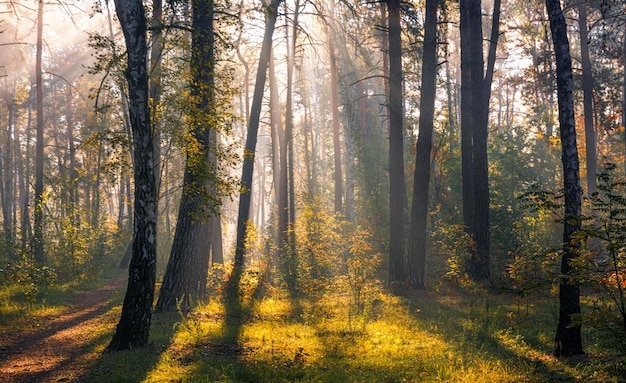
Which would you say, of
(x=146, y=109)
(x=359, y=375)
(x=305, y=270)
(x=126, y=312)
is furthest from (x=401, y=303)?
(x=146, y=109)

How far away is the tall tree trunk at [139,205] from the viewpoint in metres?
7.98

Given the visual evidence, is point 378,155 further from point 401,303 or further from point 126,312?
point 126,312

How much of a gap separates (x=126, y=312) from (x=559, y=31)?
8.53 meters

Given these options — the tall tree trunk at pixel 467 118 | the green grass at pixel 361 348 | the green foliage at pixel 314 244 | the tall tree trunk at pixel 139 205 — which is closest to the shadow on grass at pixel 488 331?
the green grass at pixel 361 348

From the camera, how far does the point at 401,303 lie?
12219 millimetres

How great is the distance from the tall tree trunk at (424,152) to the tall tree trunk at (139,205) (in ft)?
27.3

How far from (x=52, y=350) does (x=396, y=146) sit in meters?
10.4

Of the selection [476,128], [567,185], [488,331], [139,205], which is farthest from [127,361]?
[476,128]

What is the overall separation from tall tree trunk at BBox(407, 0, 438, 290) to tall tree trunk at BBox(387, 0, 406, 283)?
0.42 meters

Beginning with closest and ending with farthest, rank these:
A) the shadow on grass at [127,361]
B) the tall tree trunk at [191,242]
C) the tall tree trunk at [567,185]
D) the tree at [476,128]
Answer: the shadow on grass at [127,361], the tall tree trunk at [567,185], the tall tree trunk at [191,242], the tree at [476,128]

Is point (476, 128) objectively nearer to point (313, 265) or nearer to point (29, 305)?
point (313, 265)

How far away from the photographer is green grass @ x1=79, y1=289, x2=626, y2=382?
660 cm

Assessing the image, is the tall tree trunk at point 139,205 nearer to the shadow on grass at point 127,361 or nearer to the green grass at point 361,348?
the shadow on grass at point 127,361

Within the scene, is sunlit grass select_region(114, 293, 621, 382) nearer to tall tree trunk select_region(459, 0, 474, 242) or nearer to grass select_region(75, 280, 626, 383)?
grass select_region(75, 280, 626, 383)
